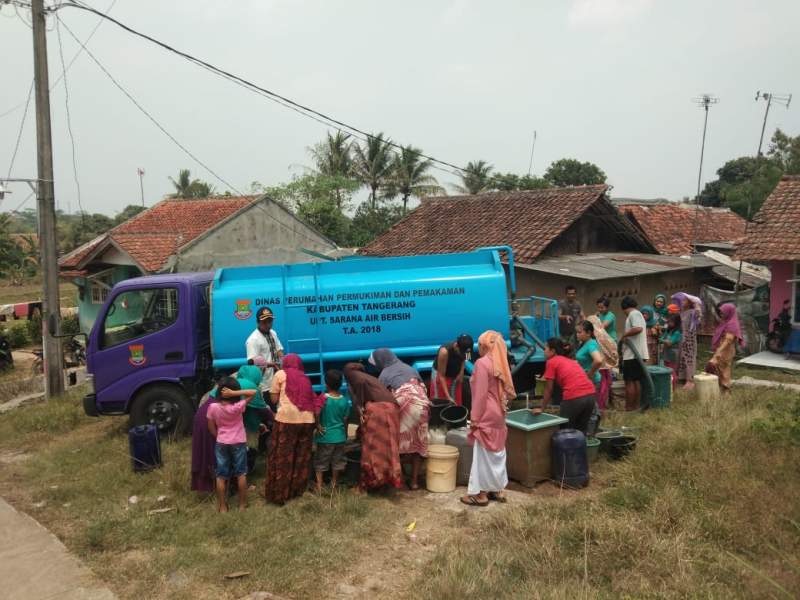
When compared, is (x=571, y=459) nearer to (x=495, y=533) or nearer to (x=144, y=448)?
(x=495, y=533)

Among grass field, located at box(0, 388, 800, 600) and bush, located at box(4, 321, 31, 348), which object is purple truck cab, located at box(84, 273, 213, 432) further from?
bush, located at box(4, 321, 31, 348)

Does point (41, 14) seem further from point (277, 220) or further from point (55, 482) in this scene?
point (277, 220)

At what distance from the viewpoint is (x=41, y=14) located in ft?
38.7

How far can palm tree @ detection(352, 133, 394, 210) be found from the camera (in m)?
38.9

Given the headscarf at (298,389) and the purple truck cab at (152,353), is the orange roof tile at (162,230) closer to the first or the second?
the purple truck cab at (152,353)

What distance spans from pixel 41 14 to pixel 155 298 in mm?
6749

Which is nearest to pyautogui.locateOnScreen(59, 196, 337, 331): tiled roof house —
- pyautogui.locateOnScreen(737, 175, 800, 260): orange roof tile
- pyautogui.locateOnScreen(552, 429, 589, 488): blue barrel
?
pyautogui.locateOnScreen(737, 175, 800, 260): orange roof tile

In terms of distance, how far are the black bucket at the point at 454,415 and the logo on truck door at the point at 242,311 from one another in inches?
115

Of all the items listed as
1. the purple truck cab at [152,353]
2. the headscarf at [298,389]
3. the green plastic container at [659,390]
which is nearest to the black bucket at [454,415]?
the headscarf at [298,389]

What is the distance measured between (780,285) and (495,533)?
38.8 feet

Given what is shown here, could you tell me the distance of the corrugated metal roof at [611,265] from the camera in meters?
13.8

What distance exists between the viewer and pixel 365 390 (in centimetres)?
664

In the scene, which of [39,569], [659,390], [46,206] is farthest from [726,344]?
[46,206]

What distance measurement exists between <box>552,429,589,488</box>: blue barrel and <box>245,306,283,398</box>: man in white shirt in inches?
133
